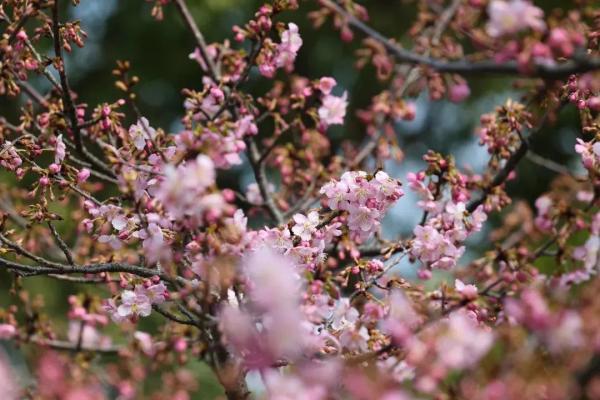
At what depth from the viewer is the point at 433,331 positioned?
1.35 m

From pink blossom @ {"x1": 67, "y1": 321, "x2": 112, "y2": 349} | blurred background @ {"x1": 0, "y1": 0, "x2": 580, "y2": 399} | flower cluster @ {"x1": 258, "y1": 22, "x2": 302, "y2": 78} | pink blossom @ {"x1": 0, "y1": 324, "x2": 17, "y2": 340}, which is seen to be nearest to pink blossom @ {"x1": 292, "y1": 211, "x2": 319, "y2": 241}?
flower cluster @ {"x1": 258, "y1": 22, "x2": 302, "y2": 78}

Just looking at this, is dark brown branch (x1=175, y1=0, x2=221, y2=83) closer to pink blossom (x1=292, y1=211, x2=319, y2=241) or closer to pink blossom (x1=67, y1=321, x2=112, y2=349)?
pink blossom (x1=292, y1=211, x2=319, y2=241)

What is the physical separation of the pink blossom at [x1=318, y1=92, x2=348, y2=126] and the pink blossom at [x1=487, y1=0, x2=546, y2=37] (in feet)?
4.97

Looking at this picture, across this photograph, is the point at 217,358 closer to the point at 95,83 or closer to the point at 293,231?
the point at 293,231

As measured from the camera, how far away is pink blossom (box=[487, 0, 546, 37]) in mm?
1296

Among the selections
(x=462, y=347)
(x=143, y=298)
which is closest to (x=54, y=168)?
(x=143, y=298)

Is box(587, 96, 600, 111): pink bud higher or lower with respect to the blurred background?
lower

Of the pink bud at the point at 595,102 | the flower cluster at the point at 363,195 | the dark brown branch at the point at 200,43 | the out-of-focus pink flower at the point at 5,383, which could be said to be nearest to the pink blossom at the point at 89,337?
the dark brown branch at the point at 200,43

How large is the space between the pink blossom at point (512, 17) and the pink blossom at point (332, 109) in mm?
1516

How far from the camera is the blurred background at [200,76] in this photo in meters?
6.66

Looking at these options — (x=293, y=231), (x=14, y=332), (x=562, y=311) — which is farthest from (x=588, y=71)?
(x=14, y=332)

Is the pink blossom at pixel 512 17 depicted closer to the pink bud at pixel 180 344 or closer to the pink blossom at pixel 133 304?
the pink blossom at pixel 133 304

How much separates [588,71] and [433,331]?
52 cm

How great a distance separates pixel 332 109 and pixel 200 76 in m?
4.23
